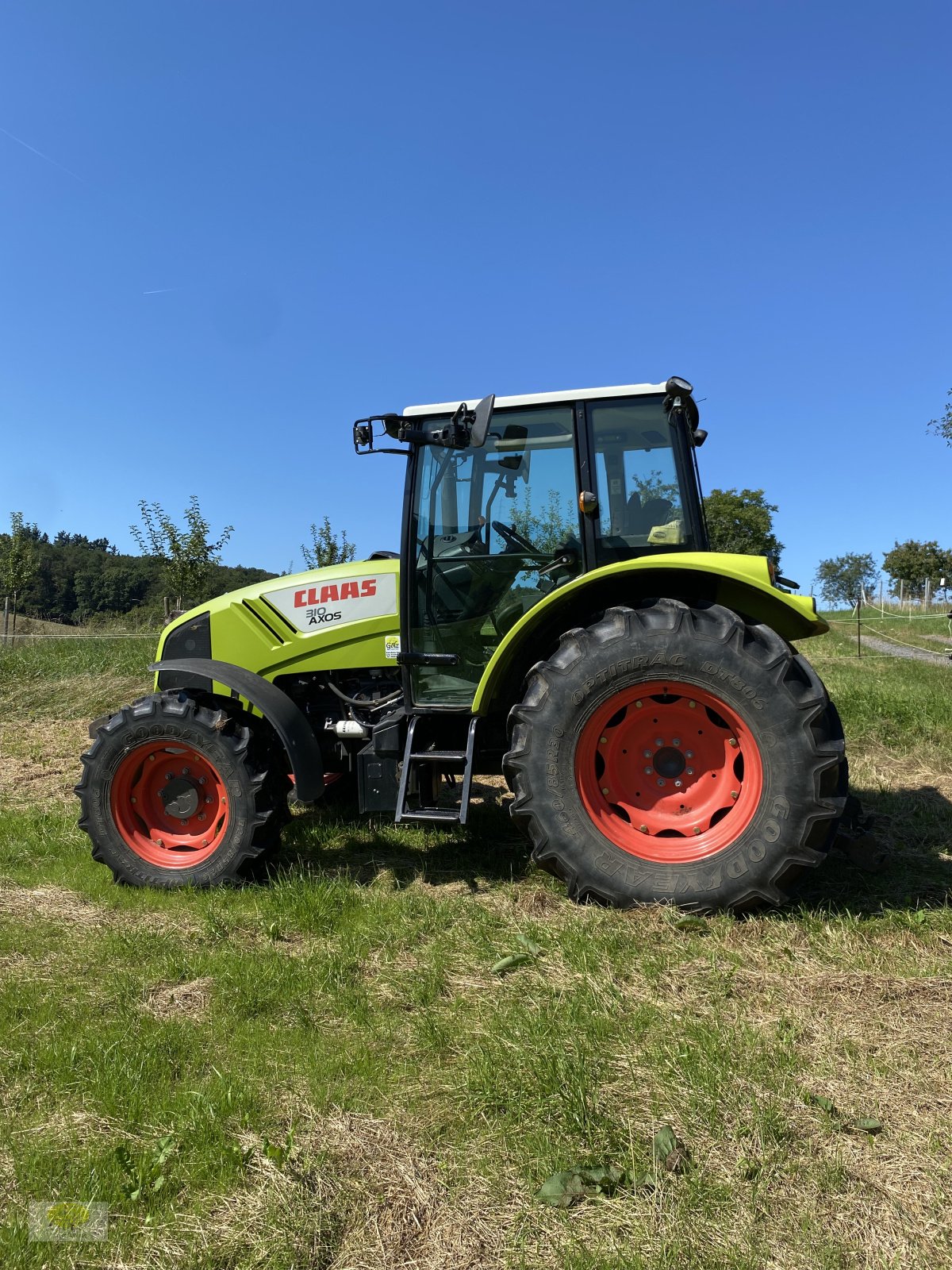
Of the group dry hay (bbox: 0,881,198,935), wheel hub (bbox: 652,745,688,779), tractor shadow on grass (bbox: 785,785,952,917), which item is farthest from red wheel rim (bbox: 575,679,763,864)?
dry hay (bbox: 0,881,198,935)

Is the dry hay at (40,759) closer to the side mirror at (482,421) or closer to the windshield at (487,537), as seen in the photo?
the windshield at (487,537)

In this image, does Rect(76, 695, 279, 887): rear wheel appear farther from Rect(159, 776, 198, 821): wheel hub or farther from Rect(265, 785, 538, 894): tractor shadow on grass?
Rect(265, 785, 538, 894): tractor shadow on grass

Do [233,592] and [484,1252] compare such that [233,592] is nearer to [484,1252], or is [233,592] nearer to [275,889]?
[275,889]

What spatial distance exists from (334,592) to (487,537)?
970 mm

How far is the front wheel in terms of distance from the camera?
327cm

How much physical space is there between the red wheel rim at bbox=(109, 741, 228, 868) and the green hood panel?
0.66 meters

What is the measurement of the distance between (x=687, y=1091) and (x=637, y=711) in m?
1.71

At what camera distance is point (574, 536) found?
3.94 metres

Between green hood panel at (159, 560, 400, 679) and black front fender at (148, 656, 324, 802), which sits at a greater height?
green hood panel at (159, 560, 400, 679)

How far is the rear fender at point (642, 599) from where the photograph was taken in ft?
11.5

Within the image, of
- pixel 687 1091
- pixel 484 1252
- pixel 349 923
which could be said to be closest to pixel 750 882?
pixel 687 1091

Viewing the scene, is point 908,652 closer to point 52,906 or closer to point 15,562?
point 52,906

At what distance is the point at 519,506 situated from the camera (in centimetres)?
402

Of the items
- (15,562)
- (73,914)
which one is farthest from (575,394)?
(15,562)
